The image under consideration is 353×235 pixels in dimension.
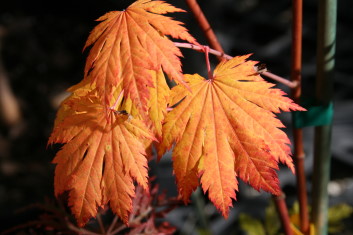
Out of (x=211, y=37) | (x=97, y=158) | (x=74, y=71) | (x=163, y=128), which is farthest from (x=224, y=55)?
(x=74, y=71)

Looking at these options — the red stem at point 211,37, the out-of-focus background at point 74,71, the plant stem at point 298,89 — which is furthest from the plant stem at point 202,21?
the out-of-focus background at point 74,71

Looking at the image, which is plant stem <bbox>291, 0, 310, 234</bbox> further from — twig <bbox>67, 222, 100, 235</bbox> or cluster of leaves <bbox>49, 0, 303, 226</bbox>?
twig <bbox>67, 222, 100, 235</bbox>

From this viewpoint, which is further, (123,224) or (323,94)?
(123,224)

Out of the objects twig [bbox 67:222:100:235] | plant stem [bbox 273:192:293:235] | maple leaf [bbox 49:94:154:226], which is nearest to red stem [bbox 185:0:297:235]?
plant stem [bbox 273:192:293:235]

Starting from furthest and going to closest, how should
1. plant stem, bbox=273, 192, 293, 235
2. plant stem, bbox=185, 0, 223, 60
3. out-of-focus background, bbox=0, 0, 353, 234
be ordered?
out-of-focus background, bbox=0, 0, 353, 234
plant stem, bbox=273, 192, 293, 235
plant stem, bbox=185, 0, 223, 60

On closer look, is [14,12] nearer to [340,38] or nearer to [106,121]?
[340,38]

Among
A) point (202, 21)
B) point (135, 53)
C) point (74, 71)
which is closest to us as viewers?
point (135, 53)

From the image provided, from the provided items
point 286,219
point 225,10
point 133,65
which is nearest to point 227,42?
point 225,10

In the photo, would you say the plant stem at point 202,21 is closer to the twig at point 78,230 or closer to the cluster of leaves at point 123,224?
the cluster of leaves at point 123,224

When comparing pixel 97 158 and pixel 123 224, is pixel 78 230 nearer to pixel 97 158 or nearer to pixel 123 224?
pixel 123 224
